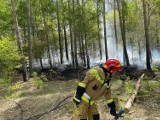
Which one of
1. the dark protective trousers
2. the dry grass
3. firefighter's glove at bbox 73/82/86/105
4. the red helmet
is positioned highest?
the red helmet

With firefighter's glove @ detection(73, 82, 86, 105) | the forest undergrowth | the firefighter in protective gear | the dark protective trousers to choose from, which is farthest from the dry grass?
firefighter's glove @ detection(73, 82, 86, 105)

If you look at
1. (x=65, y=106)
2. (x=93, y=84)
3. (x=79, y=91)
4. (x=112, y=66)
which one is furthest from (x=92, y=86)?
(x=65, y=106)

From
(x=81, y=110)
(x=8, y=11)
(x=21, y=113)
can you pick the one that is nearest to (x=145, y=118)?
(x=81, y=110)

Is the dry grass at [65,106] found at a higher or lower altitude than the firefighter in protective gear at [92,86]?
lower

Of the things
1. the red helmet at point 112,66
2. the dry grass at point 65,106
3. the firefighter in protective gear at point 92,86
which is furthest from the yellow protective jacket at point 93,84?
the dry grass at point 65,106

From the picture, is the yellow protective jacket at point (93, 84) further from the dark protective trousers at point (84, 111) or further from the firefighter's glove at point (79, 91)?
the dark protective trousers at point (84, 111)

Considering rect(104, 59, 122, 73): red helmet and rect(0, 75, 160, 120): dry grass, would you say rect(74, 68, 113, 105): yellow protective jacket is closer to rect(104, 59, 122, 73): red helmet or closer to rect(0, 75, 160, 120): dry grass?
rect(104, 59, 122, 73): red helmet

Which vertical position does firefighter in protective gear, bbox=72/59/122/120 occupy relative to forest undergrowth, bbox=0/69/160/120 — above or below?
above

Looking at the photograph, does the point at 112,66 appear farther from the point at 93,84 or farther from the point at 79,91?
the point at 79,91

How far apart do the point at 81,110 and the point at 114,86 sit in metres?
6.49

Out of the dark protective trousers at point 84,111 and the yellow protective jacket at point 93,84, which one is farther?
the dark protective trousers at point 84,111

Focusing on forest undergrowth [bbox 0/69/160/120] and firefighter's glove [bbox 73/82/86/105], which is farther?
forest undergrowth [bbox 0/69/160/120]

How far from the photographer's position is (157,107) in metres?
8.76

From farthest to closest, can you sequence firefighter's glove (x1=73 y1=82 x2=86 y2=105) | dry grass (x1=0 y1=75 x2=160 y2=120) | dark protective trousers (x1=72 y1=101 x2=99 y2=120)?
dry grass (x1=0 y1=75 x2=160 y2=120) < dark protective trousers (x1=72 y1=101 x2=99 y2=120) < firefighter's glove (x1=73 y1=82 x2=86 y2=105)
